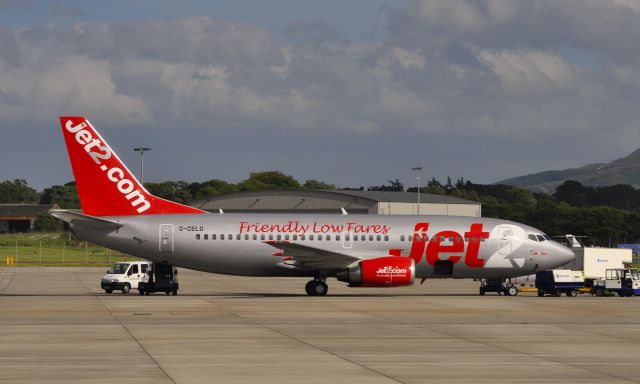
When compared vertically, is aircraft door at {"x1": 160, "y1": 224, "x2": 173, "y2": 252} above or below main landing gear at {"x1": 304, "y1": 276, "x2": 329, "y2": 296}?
above

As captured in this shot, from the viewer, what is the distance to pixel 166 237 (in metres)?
50.7

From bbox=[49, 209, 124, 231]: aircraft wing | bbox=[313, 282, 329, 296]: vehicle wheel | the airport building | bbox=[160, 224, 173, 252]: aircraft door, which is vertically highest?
the airport building

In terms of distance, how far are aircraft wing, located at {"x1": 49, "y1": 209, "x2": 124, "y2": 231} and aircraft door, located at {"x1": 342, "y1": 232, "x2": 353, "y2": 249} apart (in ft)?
34.4

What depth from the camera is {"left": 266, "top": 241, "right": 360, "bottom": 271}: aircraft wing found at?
50125mm

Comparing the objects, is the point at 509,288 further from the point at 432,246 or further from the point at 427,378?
the point at 427,378

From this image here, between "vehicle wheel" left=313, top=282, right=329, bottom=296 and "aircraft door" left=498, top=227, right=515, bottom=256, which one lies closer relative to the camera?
"vehicle wheel" left=313, top=282, right=329, bottom=296

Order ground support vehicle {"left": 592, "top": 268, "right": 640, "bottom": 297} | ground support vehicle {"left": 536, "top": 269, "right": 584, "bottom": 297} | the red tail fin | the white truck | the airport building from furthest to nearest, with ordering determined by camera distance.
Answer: the airport building < the white truck < ground support vehicle {"left": 592, "top": 268, "right": 640, "bottom": 297} < ground support vehicle {"left": 536, "top": 269, "right": 584, "bottom": 297} < the red tail fin

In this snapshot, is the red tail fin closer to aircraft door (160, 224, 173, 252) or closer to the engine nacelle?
aircraft door (160, 224, 173, 252)

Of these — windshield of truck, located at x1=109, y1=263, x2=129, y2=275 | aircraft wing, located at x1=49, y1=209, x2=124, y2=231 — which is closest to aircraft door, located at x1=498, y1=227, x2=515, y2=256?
aircraft wing, located at x1=49, y1=209, x2=124, y2=231

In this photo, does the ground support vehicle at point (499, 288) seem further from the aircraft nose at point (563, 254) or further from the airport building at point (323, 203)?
the airport building at point (323, 203)

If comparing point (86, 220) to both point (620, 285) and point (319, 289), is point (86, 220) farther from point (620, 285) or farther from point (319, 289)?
point (620, 285)

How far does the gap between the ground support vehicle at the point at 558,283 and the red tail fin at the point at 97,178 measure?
20.2m

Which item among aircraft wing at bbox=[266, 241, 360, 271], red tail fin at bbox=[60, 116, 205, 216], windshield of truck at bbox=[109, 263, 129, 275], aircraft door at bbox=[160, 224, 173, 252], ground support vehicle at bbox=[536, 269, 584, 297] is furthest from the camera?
windshield of truck at bbox=[109, 263, 129, 275]

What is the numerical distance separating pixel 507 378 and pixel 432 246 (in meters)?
30.0
